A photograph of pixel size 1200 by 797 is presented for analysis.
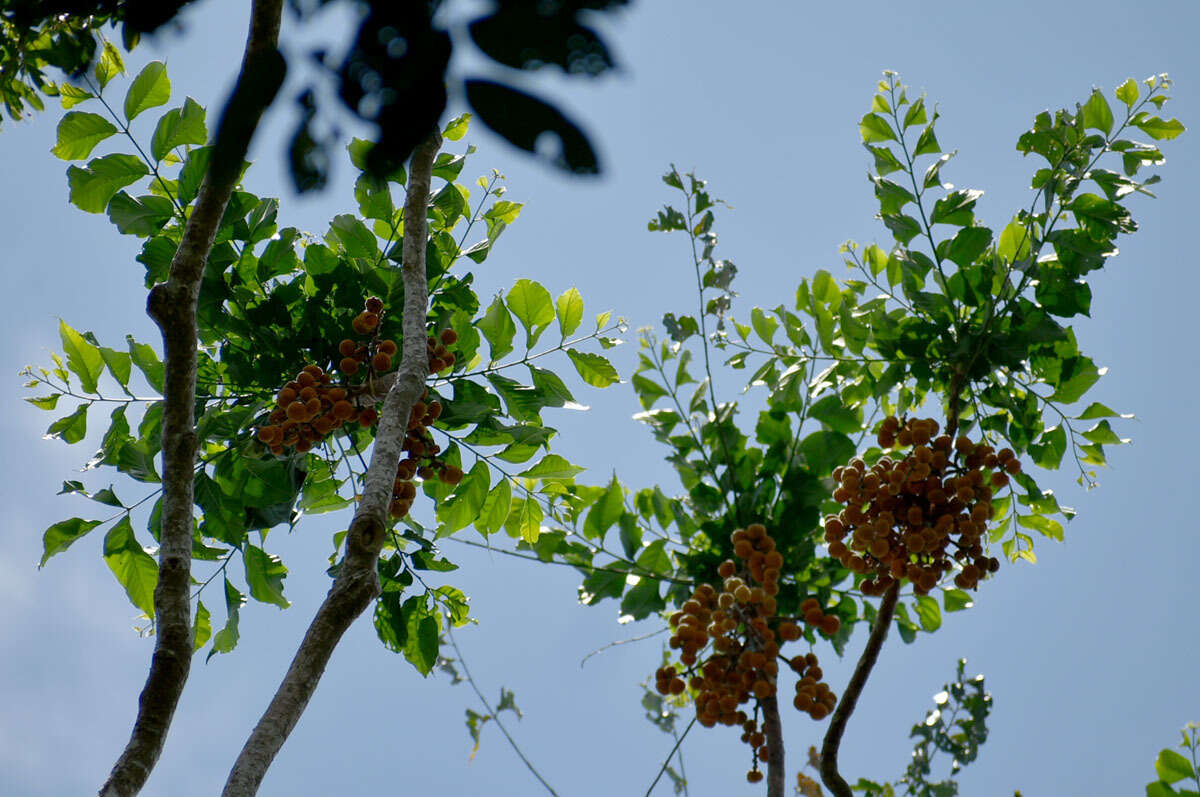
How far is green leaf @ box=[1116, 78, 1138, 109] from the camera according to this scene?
9.03 ft

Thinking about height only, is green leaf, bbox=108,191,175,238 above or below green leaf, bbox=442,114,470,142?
below

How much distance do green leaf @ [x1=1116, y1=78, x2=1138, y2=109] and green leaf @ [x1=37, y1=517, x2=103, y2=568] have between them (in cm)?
320

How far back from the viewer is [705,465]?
8.54 feet

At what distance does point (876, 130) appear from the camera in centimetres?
291

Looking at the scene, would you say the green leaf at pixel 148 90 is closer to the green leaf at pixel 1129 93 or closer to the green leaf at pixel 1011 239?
the green leaf at pixel 1011 239

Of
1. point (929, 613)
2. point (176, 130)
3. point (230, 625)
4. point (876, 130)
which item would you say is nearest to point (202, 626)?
point (230, 625)

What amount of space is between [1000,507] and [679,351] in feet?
3.79

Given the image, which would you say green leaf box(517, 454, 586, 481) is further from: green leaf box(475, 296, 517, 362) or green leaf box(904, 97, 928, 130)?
green leaf box(904, 97, 928, 130)

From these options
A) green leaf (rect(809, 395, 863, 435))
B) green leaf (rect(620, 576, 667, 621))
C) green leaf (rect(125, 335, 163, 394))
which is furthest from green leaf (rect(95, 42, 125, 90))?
green leaf (rect(809, 395, 863, 435))

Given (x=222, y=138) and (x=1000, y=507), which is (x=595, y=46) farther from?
(x=1000, y=507)

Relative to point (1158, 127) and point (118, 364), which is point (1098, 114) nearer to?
point (1158, 127)

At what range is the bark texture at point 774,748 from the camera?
1933 mm

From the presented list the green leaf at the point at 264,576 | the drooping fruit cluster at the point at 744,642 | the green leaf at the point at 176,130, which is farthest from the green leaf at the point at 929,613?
the green leaf at the point at 176,130

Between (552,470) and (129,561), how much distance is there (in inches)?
49.9
